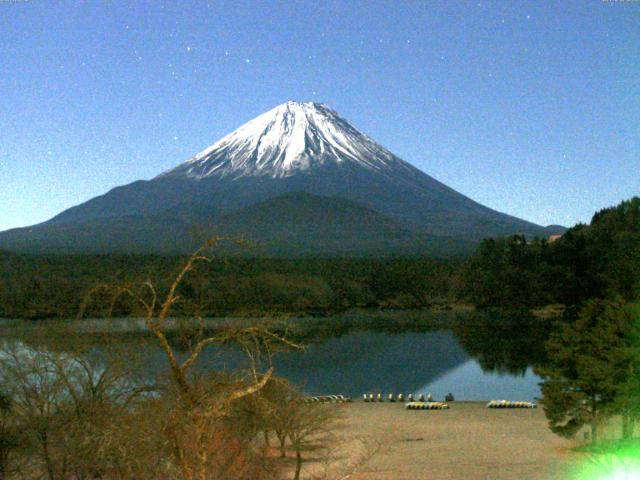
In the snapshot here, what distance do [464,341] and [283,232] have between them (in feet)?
265

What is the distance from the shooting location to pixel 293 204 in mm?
135250

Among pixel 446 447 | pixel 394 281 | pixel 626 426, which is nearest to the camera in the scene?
pixel 626 426

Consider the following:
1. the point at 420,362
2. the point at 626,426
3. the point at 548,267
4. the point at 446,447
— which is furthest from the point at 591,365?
the point at 548,267

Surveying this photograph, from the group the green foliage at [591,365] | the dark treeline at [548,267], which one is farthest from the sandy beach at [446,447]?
the dark treeline at [548,267]

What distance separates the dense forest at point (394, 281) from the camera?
181 feet

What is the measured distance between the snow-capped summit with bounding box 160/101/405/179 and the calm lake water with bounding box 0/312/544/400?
110 m

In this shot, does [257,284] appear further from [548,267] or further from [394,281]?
[548,267]

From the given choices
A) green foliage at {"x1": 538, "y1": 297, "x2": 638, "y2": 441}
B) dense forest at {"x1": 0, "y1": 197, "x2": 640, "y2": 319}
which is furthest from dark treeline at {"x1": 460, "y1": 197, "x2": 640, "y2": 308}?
green foliage at {"x1": 538, "y1": 297, "x2": 638, "y2": 441}

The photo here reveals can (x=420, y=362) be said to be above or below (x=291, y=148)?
below

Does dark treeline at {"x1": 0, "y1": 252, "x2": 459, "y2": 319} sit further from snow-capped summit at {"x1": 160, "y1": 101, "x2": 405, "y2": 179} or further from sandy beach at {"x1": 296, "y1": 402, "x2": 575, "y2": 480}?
snow-capped summit at {"x1": 160, "y1": 101, "x2": 405, "y2": 179}

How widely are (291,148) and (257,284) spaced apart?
101269 mm

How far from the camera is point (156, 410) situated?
5715 mm

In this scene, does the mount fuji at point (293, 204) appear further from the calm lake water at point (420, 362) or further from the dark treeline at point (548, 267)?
the calm lake water at point (420, 362)

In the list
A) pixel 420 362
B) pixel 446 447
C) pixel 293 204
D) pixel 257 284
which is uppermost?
pixel 293 204
